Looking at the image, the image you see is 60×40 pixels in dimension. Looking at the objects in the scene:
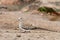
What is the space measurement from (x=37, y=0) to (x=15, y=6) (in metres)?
2.65

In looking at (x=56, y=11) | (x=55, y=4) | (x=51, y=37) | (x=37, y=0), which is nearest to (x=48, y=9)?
(x=56, y=11)

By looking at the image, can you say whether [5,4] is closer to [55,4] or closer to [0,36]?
[55,4]

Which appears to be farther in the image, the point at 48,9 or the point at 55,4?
the point at 55,4

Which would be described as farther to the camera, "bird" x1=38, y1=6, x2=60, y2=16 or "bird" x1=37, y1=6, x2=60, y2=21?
"bird" x1=38, y1=6, x2=60, y2=16

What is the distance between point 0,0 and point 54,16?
23.8 feet

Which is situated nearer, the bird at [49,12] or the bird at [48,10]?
the bird at [49,12]

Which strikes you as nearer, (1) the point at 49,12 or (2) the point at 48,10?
(1) the point at 49,12

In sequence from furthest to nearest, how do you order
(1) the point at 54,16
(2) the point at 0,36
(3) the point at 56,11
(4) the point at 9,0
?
(4) the point at 9,0 → (3) the point at 56,11 → (1) the point at 54,16 → (2) the point at 0,36

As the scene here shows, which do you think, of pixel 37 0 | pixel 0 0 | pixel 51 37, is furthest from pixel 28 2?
pixel 51 37

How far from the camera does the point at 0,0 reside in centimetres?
2388

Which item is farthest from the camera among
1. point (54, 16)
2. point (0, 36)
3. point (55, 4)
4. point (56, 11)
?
point (55, 4)

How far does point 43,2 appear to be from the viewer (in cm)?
2309

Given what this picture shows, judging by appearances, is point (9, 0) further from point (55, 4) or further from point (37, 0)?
point (55, 4)

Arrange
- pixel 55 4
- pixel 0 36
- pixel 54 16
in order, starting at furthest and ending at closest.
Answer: pixel 55 4
pixel 54 16
pixel 0 36
